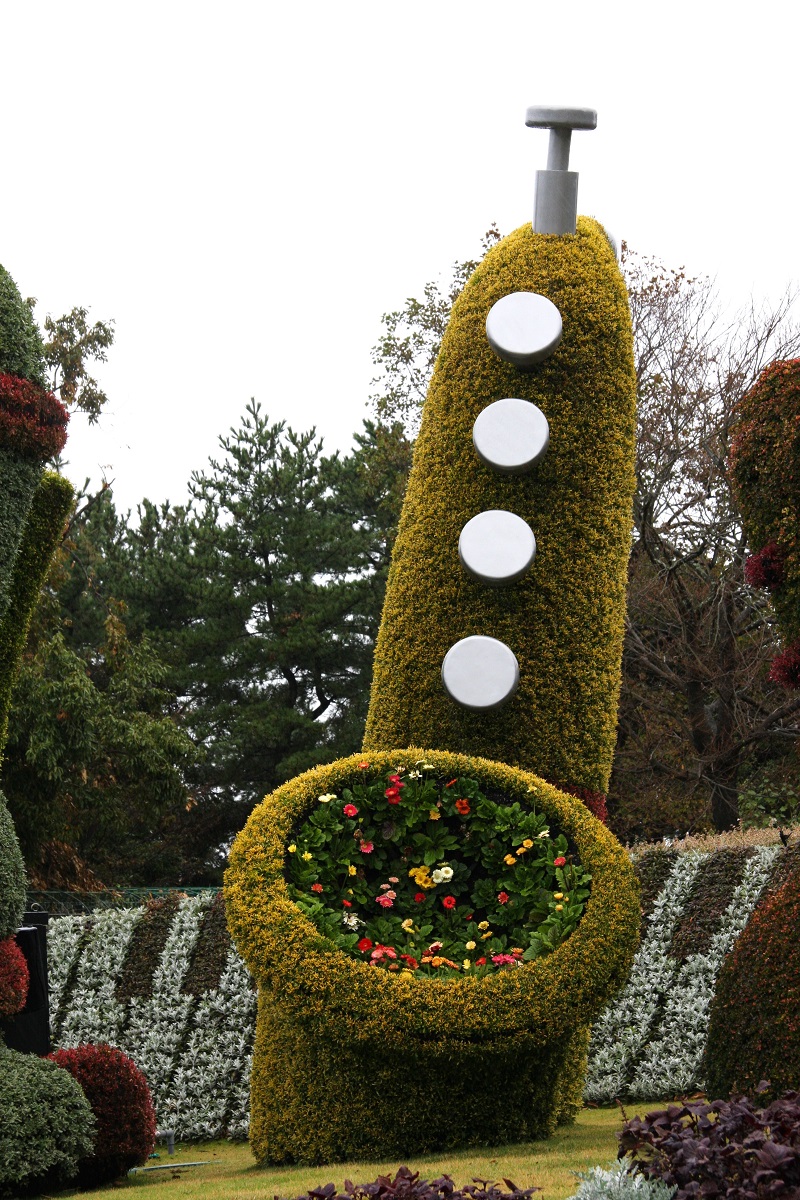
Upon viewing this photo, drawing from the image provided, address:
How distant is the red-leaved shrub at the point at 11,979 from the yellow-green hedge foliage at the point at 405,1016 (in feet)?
3.47

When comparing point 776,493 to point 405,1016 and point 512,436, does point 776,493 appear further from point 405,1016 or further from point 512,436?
point 405,1016

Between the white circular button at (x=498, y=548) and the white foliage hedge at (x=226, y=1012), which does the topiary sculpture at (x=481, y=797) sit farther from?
the white foliage hedge at (x=226, y=1012)

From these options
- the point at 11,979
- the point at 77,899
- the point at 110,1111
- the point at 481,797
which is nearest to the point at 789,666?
the point at 481,797

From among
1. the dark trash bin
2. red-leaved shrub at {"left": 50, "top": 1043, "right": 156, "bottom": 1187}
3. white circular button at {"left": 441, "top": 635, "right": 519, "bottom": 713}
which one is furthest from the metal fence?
white circular button at {"left": 441, "top": 635, "right": 519, "bottom": 713}

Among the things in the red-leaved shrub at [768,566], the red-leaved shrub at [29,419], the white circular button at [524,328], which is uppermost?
the white circular button at [524,328]

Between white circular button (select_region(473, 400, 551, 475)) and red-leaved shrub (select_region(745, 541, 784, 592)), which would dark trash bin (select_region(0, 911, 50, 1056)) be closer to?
white circular button (select_region(473, 400, 551, 475))

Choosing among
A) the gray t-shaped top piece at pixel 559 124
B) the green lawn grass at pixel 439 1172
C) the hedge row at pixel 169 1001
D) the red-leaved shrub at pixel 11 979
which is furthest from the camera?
the hedge row at pixel 169 1001

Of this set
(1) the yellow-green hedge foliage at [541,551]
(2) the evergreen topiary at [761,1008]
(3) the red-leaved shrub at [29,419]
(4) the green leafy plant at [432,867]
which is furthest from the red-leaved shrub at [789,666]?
(3) the red-leaved shrub at [29,419]

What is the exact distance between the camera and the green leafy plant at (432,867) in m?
5.94

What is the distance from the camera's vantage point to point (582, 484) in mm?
6797

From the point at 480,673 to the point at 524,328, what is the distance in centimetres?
183

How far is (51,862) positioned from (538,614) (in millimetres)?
12322

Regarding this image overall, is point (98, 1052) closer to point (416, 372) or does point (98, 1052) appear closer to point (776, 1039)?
point (776, 1039)

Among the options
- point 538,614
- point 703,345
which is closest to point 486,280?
point 538,614
